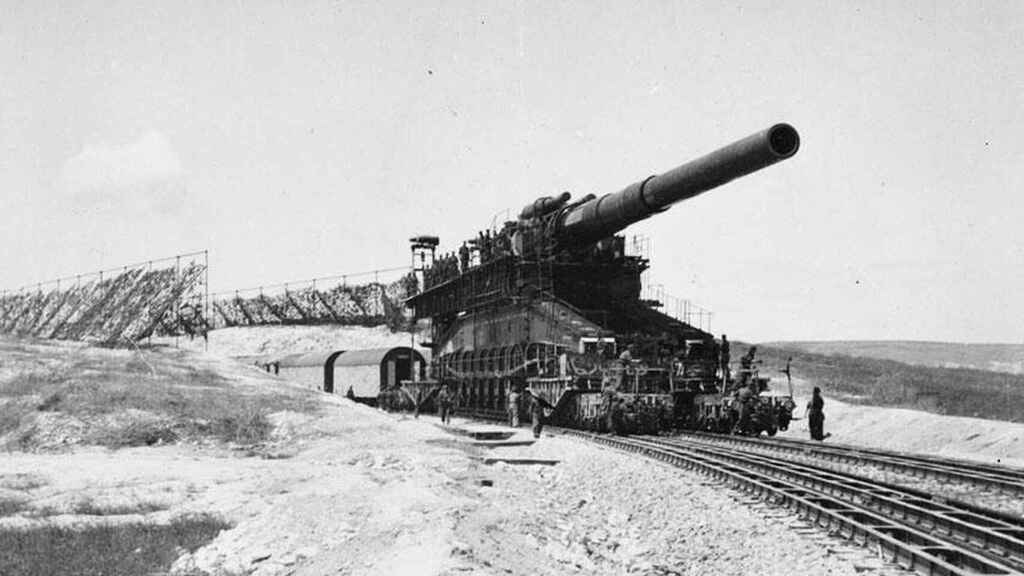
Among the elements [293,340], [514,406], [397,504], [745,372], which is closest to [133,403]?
[514,406]

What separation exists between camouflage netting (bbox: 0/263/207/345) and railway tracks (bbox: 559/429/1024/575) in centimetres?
3399

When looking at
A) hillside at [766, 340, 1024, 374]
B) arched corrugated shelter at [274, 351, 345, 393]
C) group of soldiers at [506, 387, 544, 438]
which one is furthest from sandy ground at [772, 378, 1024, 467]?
hillside at [766, 340, 1024, 374]

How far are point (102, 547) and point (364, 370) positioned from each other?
92.7ft

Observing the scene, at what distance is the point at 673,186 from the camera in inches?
731

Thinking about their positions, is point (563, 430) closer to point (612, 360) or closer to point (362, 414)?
point (612, 360)

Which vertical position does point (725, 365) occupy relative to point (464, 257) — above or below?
below

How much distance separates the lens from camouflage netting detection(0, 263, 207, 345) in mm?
44625

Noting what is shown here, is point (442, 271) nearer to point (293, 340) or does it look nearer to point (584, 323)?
point (584, 323)

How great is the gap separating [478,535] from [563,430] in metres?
13.7

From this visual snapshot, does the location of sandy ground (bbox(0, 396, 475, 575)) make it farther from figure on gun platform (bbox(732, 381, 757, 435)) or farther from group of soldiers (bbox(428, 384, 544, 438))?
figure on gun platform (bbox(732, 381, 757, 435))

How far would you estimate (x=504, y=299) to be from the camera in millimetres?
27281

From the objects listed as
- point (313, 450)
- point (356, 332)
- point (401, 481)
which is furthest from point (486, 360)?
point (356, 332)

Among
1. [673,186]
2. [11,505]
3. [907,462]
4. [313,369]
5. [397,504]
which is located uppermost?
[673,186]

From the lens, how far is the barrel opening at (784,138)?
48.0ft
